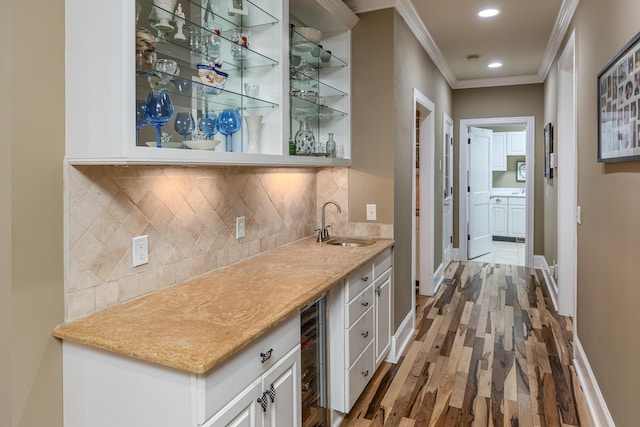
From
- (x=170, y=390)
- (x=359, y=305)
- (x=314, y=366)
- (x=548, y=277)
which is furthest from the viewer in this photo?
(x=548, y=277)

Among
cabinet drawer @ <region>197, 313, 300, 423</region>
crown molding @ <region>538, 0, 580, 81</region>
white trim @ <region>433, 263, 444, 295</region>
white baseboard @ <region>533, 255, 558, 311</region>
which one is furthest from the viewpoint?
white trim @ <region>433, 263, 444, 295</region>

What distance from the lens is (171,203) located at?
190 cm

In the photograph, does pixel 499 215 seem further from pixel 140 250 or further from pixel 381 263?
pixel 140 250

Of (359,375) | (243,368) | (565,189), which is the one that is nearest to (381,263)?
(359,375)

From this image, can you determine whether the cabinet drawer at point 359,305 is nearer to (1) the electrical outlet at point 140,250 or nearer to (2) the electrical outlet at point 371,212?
(2) the electrical outlet at point 371,212

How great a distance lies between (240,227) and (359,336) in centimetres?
92

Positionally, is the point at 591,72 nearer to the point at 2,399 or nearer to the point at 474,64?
the point at 474,64

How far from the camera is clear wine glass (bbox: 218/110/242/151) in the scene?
188 cm

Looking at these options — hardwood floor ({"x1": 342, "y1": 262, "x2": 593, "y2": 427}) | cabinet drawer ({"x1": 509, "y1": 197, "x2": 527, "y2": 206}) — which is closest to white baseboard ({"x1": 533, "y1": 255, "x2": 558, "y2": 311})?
hardwood floor ({"x1": 342, "y1": 262, "x2": 593, "y2": 427})

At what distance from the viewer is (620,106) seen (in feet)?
6.25

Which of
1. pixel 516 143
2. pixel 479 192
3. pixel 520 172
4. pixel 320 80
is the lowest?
pixel 479 192

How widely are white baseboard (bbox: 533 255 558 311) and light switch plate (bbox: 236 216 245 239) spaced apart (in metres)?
3.44

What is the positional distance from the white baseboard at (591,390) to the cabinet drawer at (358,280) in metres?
1.36

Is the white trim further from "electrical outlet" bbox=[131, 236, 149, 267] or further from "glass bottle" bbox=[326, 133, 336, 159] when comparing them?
"electrical outlet" bbox=[131, 236, 149, 267]
